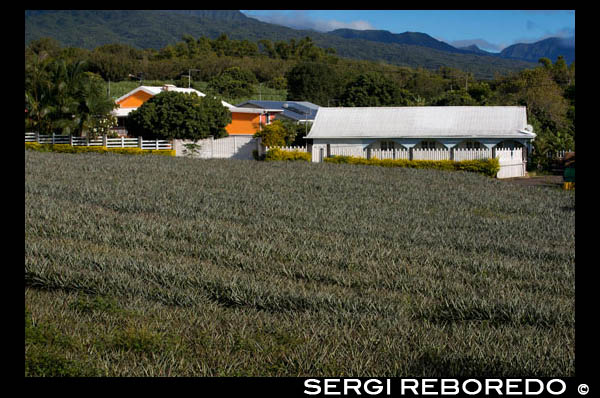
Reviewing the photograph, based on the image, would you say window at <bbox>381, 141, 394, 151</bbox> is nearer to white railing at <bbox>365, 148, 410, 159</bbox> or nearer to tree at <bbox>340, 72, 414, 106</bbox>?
white railing at <bbox>365, 148, 410, 159</bbox>

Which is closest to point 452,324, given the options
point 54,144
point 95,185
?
point 95,185

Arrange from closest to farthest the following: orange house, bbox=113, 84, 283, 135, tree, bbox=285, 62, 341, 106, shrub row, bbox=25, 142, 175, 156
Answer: shrub row, bbox=25, 142, 175, 156, orange house, bbox=113, 84, 283, 135, tree, bbox=285, 62, 341, 106

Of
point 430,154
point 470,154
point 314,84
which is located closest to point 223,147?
point 430,154

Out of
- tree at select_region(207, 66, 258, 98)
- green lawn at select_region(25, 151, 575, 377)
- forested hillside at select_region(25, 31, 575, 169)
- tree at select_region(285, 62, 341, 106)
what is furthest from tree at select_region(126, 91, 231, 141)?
tree at select_region(285, 62, 341, 106)

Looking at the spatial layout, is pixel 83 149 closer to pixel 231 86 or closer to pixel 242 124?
pixel 242 124

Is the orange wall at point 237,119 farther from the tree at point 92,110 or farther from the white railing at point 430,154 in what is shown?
the white railing at point 430,154

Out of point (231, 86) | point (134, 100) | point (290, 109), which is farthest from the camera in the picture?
point (231, 86)

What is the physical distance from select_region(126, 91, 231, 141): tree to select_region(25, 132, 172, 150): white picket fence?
149 cm

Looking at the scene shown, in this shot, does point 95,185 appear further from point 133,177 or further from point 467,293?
point 467,293

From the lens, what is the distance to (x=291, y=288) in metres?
7.13

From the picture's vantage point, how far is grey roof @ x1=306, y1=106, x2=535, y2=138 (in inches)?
1516

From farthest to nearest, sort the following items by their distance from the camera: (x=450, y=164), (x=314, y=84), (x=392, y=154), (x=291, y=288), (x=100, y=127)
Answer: (x=314, y=84) → (x=100, y=127) → (x=392, y=154) → (x=450, y=164) → (x=291, y=288)

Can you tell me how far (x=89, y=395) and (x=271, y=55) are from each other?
144220 millimetres

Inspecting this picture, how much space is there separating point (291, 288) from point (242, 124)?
46.3 meters
